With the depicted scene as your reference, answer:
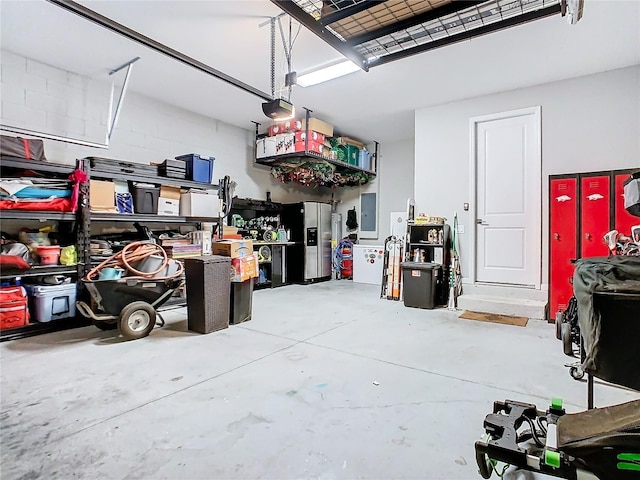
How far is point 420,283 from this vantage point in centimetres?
516

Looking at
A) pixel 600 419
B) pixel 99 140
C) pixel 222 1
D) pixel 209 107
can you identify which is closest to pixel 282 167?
pixel 209 107

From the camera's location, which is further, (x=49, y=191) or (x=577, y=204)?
(x=577, y=204)

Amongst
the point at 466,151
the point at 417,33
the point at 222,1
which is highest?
the point at 222,1

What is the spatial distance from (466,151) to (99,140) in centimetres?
545

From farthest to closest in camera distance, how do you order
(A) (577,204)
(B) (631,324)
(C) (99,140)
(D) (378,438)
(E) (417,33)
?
1. (C) (99,140)
2. (A) (577,204)
3. (E) (417,33)
4. (D) (378,438)
5. (B) (631,324)

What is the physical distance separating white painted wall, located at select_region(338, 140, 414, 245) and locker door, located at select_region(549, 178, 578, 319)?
3.75m

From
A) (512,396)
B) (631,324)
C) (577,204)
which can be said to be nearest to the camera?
(631,324)

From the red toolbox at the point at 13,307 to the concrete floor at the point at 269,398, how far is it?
248mm

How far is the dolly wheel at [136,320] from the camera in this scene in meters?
3.46

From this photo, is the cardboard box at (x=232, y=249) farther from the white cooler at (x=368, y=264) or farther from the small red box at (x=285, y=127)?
the white cooler at (x=368, y=264)

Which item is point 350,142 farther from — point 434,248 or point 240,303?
point 240,303

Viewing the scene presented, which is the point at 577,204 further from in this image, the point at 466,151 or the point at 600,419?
the point at 600,419

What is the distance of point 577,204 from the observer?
4.21 m

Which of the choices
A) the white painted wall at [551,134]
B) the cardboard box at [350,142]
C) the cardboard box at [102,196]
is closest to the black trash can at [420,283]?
the white painted wall at [551,134]
